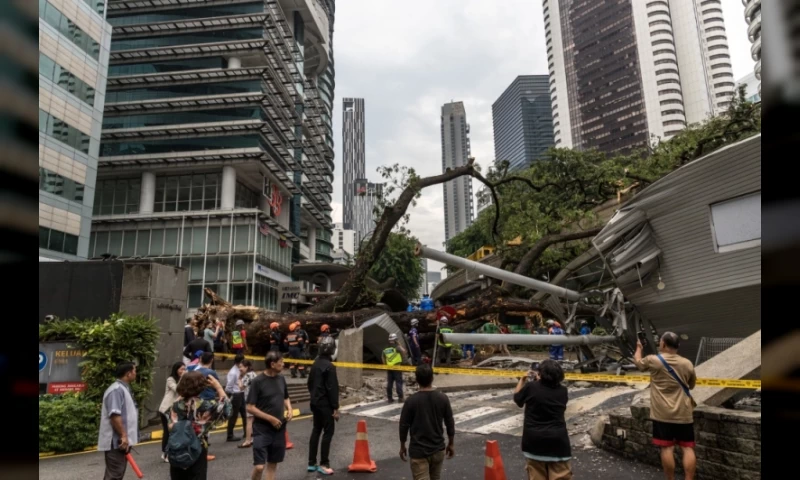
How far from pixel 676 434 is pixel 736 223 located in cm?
685

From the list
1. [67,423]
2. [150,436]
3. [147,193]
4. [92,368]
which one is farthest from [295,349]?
[147,193]

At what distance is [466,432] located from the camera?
9.03m

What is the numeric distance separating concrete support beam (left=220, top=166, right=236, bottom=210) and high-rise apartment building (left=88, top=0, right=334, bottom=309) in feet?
0.27

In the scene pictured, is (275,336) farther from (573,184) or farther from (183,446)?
(573,184)

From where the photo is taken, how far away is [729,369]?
6.64 m

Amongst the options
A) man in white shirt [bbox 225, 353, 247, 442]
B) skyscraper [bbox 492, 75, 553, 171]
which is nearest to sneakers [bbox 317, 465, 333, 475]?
man in white shirt [bbox 225, 353, 247, 442]

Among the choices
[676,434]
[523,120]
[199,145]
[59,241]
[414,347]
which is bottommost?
[676,434]

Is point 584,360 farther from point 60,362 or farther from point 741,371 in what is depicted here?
point 60,362

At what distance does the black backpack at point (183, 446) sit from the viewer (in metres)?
4.69

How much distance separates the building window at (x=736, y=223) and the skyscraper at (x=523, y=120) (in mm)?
143633

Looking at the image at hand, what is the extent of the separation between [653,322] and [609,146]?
282 feet

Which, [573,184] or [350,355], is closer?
[350,355]

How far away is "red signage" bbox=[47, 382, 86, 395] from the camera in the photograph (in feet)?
32.0

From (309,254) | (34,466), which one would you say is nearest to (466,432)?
(34,466)
